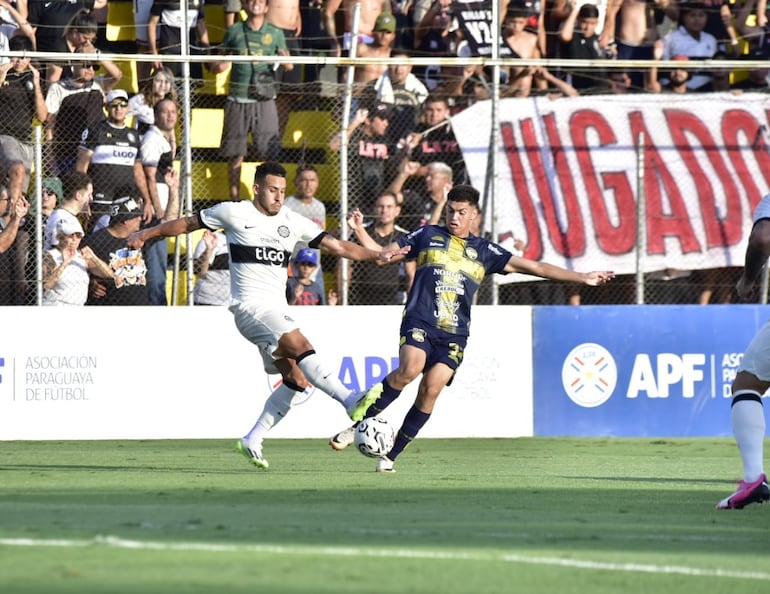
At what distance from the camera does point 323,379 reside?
11.2m

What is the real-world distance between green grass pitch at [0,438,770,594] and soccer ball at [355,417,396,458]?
21cm

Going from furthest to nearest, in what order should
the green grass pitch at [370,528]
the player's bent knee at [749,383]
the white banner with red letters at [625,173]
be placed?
the white banner with red letters at [625,173], the player's bent knee at [749,383], the green grass pitch at [370,528]

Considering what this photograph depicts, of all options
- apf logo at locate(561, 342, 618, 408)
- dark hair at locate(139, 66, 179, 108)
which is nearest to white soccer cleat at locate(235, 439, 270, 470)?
apf logo at locate(561, 342, 618, 408)

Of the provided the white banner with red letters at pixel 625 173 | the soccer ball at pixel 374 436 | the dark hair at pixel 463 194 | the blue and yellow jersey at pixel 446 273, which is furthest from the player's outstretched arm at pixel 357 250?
the white banner with red letters at pixel 625 173

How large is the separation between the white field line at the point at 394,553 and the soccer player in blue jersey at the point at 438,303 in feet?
16.3

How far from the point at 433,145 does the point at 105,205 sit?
3900mm

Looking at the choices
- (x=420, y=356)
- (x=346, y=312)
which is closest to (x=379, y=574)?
(x=420, y=356)

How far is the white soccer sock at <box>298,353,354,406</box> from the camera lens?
11.2 m

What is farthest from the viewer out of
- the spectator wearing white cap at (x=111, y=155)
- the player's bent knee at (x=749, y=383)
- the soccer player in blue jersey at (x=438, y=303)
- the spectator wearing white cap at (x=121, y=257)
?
the spectator wearing white cap at (x=111, y=155)

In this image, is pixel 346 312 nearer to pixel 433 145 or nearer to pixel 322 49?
pixel 433 145

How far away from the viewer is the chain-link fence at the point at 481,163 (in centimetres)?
1691

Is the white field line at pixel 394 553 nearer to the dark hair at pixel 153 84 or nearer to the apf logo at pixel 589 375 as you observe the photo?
the apf logo at pixel 589 375

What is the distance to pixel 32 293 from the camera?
630 inches

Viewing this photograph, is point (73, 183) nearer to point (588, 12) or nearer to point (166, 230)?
point (166, 230)
